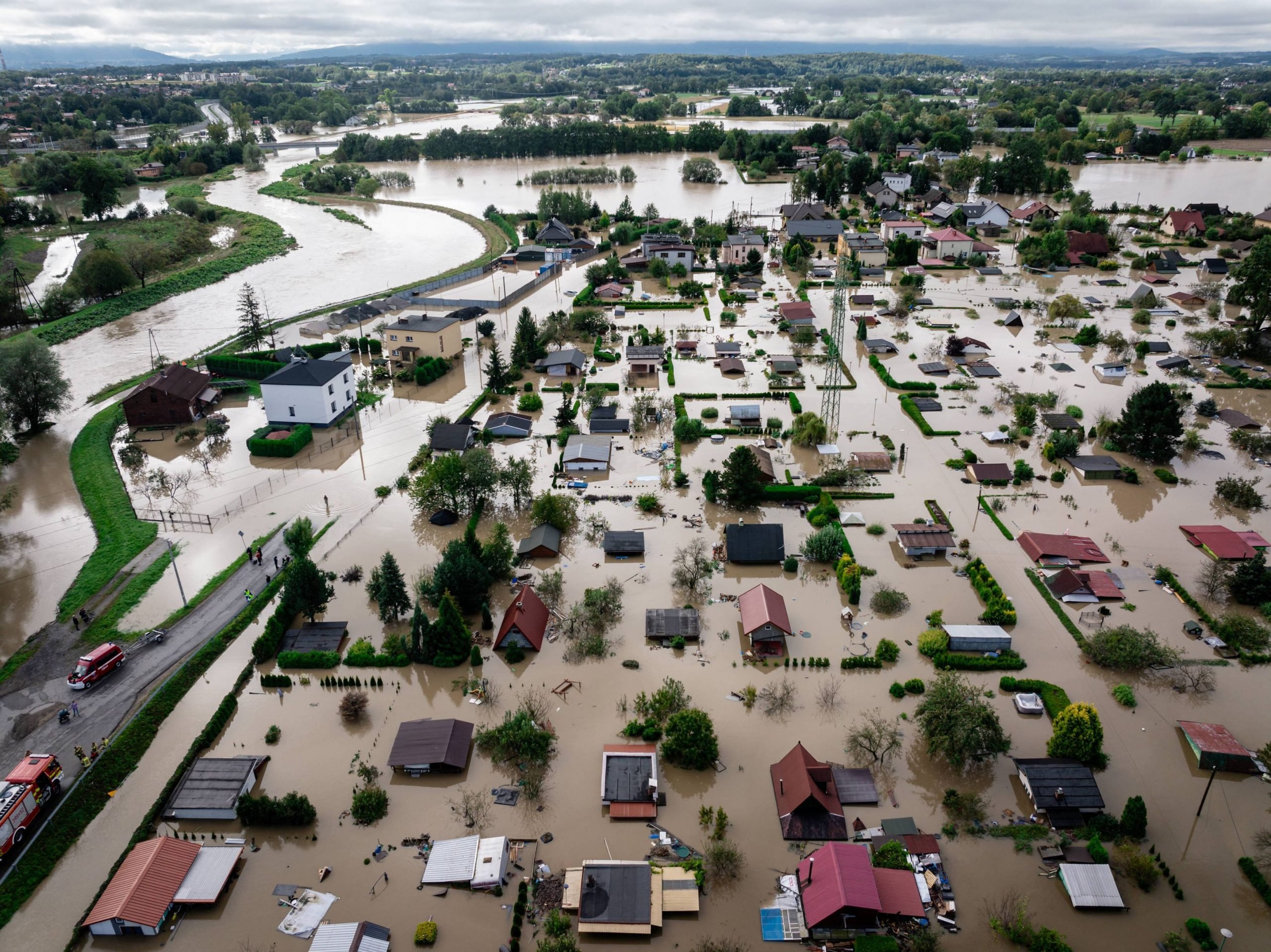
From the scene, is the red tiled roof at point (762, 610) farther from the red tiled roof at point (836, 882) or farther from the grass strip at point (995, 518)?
the grass strip at point (995, 518)

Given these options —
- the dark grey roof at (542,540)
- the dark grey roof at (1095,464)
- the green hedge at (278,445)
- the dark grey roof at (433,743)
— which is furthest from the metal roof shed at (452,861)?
the dark grey roof at (1095,464)

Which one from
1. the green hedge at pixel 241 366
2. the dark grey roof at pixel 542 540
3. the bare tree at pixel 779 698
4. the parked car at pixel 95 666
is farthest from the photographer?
the green hedge at pixel 241 366

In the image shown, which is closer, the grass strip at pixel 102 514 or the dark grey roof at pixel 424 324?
the grass strip at pixel 102 514

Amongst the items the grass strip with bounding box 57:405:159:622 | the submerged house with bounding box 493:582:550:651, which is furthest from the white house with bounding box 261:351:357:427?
the submerged house with bounding box 493:582:550:651

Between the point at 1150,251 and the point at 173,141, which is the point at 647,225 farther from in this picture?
the point at 173,141

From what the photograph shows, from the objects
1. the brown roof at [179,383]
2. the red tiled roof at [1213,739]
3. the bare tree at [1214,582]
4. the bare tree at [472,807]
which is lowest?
the bare tree at [472,807]

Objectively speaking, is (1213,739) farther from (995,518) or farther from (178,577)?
(178,577)

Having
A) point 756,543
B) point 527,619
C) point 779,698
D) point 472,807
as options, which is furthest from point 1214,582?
point 472,807
